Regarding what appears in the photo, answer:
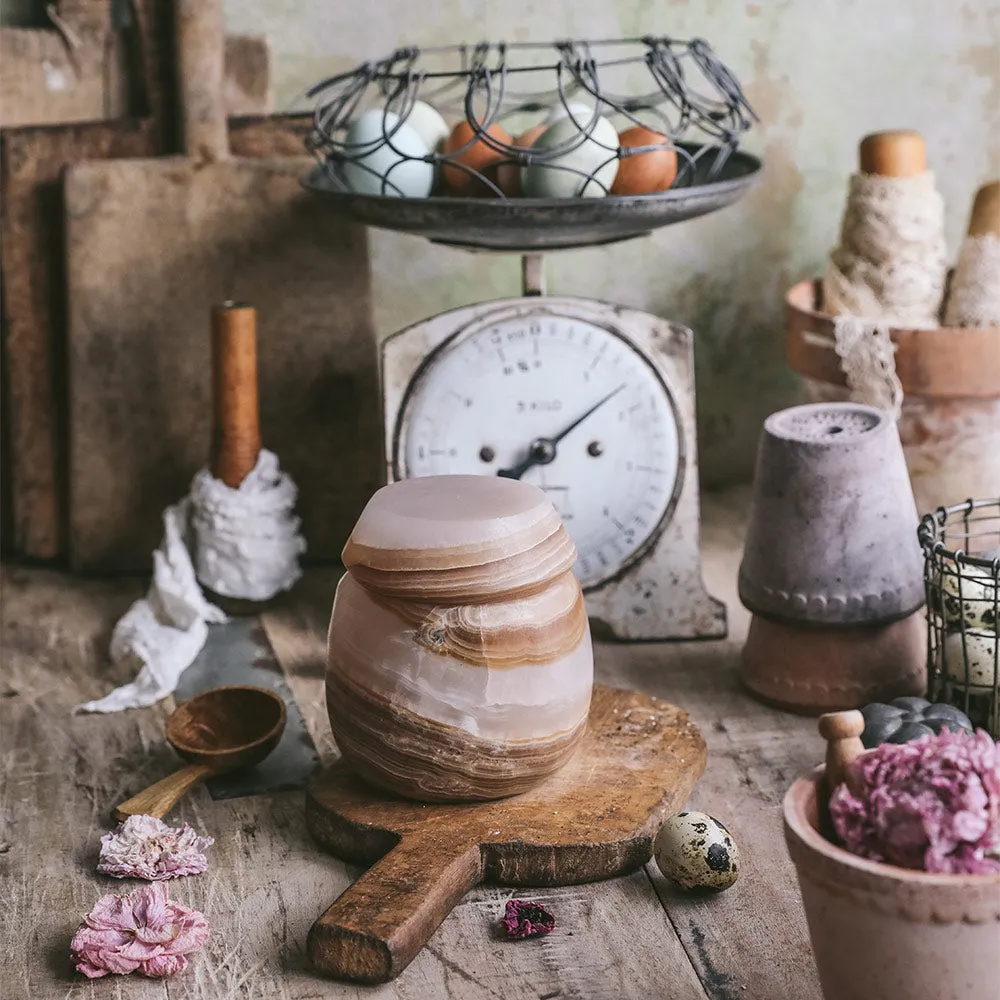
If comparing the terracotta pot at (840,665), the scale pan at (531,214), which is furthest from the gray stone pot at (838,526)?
the scale pan at (531,214)

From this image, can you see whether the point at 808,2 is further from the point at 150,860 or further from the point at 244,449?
the point at 150,860

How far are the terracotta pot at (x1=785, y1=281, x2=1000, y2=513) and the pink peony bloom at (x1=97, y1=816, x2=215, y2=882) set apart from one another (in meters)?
0.88

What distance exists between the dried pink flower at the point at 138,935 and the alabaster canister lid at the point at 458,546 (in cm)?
27

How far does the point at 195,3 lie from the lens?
166cm

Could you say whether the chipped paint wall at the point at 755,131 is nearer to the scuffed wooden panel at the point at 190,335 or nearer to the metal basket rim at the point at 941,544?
the scuffed wooden panel at the point at 190,335

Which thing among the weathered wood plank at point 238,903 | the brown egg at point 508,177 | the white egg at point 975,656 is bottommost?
the weathered wood plank at point 238,903

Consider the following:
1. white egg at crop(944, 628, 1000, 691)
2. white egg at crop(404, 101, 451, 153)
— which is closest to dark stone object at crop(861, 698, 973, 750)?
white egg at crop(944, 628, 1000, 691)

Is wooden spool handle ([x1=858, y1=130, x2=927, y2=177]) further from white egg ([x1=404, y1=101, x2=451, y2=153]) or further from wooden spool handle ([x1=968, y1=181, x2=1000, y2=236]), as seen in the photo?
white egg ([x1=404, y1=101, x2=451, y2=153])

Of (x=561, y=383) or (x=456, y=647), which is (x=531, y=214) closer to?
(x=561, y=383)

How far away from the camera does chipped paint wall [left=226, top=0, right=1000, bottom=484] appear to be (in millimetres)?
1794

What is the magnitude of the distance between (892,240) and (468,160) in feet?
1.69

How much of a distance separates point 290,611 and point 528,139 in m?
0.59

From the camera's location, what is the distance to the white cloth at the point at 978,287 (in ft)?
5.35

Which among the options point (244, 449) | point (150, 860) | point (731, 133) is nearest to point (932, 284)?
point (731, 133)
